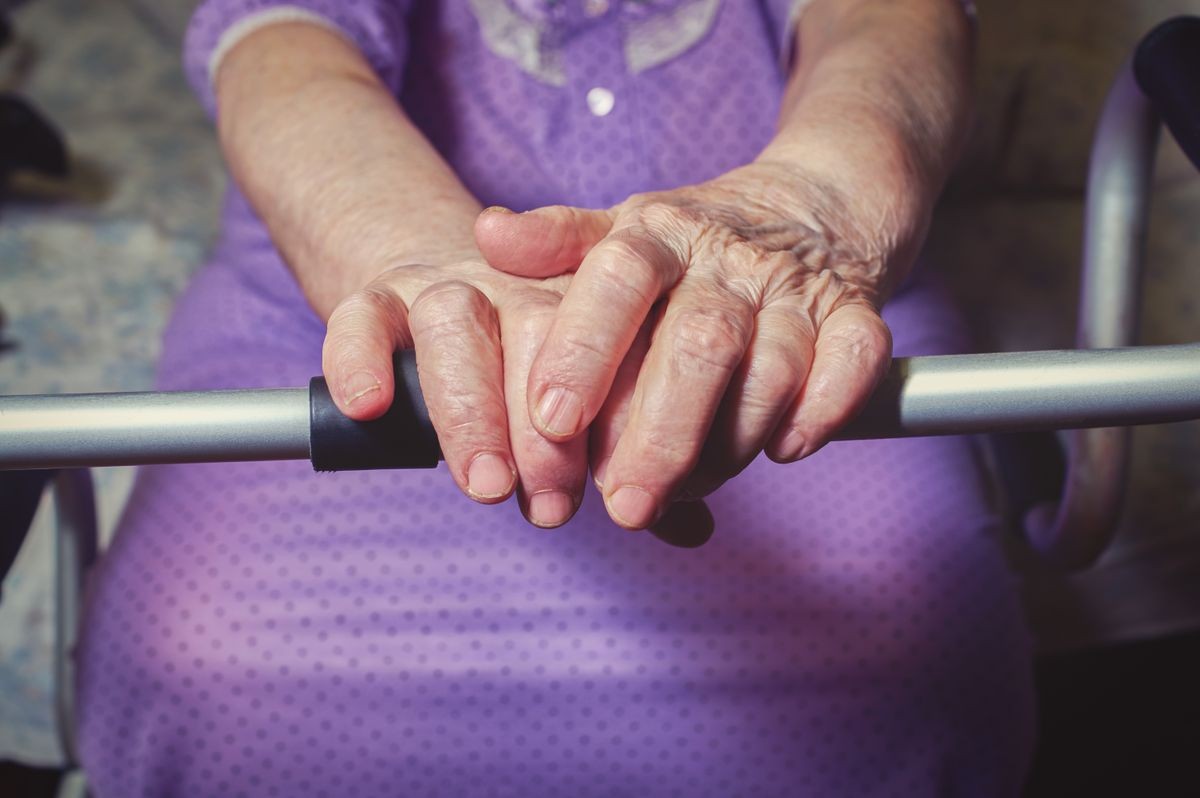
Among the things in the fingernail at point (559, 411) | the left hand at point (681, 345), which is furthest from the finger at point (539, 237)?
the fingernail at point (559, 411)

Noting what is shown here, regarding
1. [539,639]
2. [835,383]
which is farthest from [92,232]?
[835,383]

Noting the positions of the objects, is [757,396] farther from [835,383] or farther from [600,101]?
[600,101]

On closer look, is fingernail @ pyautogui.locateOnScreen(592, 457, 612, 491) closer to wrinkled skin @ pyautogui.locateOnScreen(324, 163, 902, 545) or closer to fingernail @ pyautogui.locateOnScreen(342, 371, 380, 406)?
wrinkled skin @ pyautogui.locateOnScreen(324, 163, 902, 545)

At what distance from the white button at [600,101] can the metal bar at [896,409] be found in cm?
45

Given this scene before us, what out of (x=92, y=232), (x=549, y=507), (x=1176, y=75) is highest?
(x=1176, y=75)

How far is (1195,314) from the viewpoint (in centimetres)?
109

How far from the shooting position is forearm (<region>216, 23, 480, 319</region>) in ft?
2.01

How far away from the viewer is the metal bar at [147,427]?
0.43m

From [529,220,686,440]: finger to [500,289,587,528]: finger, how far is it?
0.02 metres

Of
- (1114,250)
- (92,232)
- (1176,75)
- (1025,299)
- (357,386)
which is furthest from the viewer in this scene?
(92,232)

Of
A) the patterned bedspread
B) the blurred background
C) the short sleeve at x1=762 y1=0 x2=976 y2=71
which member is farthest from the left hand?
the patterned bedspread

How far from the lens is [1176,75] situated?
23.8 inches

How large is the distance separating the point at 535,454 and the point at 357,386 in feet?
0.28

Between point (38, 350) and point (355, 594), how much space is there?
70cm
